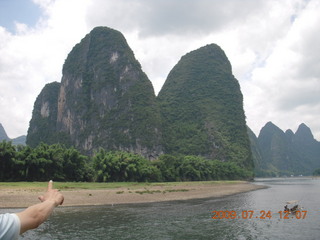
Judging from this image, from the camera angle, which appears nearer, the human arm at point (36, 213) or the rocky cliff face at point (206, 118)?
the human arm at point (36, 213)

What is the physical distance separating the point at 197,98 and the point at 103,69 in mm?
64270

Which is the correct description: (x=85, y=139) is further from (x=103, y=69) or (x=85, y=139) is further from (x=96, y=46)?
(x=96, y=46)

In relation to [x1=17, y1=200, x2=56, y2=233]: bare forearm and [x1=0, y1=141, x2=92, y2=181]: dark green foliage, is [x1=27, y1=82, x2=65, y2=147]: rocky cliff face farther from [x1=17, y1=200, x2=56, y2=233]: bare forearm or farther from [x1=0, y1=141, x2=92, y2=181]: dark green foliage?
[x1=17, y1=200, x2=56, y2=233]: bare forearm

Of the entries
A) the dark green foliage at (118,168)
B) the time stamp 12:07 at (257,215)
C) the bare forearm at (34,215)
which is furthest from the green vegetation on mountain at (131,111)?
the bare forearm at (34,215)

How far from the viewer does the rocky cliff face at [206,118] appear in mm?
147500

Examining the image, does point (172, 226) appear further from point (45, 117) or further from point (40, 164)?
point (45, 117)

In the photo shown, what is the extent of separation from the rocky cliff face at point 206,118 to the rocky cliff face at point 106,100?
1691cm

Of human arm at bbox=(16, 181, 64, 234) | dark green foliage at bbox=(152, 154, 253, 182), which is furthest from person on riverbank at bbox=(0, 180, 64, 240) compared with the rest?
dark green foliage at bbox=(152, 154, 253, 182)

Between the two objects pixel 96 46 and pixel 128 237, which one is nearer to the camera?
pixel 128 237

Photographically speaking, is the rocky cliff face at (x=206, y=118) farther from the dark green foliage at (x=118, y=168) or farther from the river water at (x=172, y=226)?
the river water at (x=172, y=226)

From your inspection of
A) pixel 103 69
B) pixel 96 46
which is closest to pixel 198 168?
pixel 103 69

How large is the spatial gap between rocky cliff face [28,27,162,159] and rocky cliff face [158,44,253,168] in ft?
55.5

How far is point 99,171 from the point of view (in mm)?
53938

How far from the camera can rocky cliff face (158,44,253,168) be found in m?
148
